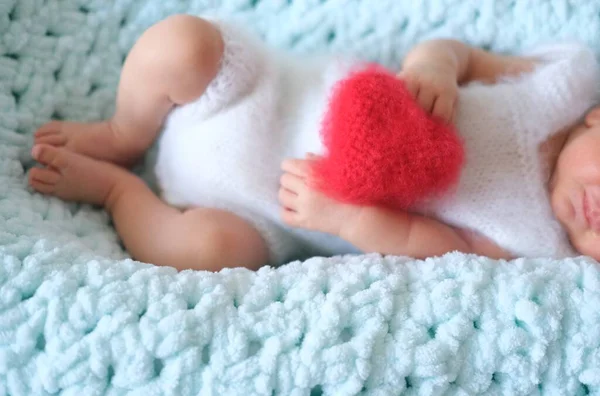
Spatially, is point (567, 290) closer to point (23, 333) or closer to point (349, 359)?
point (349, 359)

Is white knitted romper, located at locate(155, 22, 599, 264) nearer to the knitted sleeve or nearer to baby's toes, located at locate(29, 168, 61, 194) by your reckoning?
the knitted sleeve

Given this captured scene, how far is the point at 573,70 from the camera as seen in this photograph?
0.99 metres

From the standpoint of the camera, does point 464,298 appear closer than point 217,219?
Yes

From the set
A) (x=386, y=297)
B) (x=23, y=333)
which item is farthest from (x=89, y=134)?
(x=386, y=297)

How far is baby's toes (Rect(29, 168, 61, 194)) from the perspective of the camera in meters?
0.95

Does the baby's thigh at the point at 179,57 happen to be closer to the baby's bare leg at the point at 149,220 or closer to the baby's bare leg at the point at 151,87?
the baby's bare leg at the point at 151,87

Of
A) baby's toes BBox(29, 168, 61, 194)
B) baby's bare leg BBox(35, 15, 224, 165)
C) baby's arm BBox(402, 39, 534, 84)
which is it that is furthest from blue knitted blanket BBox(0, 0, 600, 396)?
baby's arm BBox(402, 39, 534, 84)

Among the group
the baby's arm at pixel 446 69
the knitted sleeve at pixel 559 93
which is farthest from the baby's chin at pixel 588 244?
the baby's arm at pixel 446 69

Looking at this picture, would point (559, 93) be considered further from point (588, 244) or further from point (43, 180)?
point (43, 180)

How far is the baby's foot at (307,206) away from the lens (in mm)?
881

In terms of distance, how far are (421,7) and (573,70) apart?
30 cm

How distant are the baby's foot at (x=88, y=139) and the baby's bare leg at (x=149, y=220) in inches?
0.9

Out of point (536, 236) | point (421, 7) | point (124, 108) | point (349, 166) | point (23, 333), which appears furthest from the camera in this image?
point (421, 7)

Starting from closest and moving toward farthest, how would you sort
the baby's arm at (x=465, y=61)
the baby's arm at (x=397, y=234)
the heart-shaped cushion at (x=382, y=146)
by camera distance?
the heart-shaped cushion at (x=382, y=146) < the baby's arm at (x=397, y=234) < the baby's arm at (x=465, y=61)
